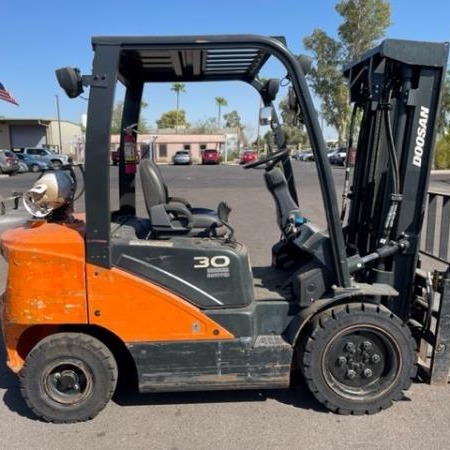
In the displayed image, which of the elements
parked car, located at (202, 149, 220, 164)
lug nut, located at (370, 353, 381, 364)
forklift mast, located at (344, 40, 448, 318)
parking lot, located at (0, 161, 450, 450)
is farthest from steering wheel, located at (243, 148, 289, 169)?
parked car, located at (202, 149, 220, 164)


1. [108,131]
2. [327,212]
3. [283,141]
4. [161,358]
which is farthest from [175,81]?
[161,358]

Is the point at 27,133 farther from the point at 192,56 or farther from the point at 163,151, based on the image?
the point at 192,56

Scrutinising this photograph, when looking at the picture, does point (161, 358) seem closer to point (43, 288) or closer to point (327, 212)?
point (43, 288)

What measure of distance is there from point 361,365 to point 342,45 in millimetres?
53976

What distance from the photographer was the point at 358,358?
351 cm

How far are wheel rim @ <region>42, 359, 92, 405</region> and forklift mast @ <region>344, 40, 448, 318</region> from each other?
2.18 metres

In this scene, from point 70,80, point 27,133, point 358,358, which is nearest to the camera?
point 70,80

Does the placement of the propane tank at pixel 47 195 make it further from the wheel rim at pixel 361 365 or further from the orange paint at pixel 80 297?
the wheel rim at pixel 361 365

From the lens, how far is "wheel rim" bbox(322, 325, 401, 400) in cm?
347

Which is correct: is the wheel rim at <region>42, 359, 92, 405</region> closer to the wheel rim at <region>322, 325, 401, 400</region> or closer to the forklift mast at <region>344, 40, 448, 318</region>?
the wheel rim at <region>322, 325, 401, 400</region>

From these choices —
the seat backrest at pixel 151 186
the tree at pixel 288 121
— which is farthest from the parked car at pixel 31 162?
the tree at pixel 288 121

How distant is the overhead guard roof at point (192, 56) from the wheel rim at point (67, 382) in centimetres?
216

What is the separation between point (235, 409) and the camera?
11.7ft

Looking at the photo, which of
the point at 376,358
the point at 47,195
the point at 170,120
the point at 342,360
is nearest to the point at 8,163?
the point at 47,195
